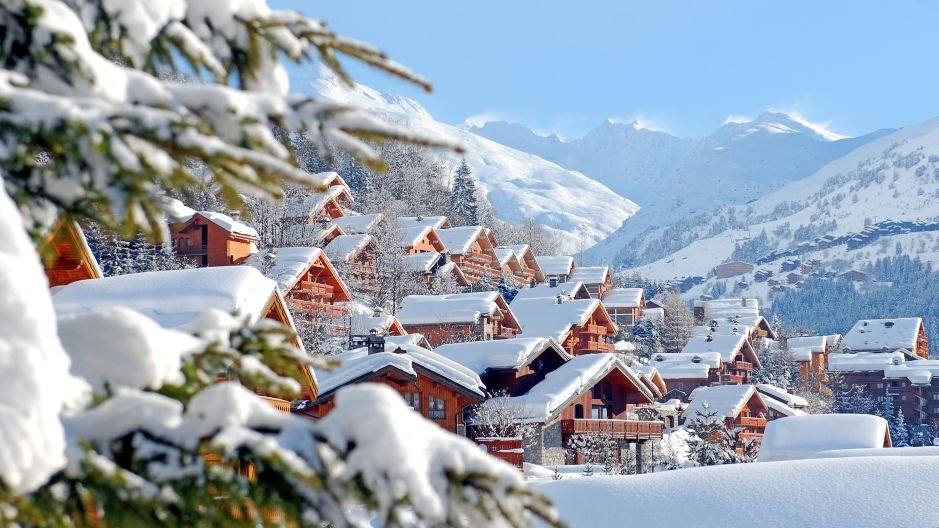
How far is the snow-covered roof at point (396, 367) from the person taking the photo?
3141 cm

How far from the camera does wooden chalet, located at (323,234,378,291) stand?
6188 cm

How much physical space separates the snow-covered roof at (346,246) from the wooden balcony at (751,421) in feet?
75.0

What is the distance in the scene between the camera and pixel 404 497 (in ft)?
9.74

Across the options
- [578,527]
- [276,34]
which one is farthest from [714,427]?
[276,34]

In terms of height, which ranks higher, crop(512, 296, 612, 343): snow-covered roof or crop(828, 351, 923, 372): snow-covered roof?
crop(512, 296, 612, 343): snow-covered roof

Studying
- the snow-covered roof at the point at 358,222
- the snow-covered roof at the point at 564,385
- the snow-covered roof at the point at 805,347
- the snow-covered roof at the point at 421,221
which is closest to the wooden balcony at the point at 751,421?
the snow-covered roof at the point at 564,385

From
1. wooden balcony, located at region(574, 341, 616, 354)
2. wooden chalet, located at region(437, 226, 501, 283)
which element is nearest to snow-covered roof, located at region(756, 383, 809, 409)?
wooden balcony, located at region(574, 341, 616, 354)

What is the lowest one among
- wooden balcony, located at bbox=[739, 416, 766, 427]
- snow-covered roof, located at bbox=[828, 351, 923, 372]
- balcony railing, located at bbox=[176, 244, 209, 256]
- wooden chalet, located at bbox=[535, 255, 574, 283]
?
wooden balcony, located at bbox=[739, 416, 766, 427]

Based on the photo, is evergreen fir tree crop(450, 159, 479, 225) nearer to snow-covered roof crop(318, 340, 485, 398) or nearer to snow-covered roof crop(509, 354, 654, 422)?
snow-covered roof crop(509, 354, 654, 422)

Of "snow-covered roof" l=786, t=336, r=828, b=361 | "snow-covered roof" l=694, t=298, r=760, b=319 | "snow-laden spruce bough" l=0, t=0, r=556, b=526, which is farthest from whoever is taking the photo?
"snow-covered roof" l=694, t=298, r=760, b=319

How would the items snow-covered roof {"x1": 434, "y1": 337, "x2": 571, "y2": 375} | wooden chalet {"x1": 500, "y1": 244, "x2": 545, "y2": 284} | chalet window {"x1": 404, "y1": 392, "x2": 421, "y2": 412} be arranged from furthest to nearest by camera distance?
wooden chalet {"x1": 500, "y1": 244, "x2": 545, "y2": 284} → snow-covered roof {"x1": 434, "y1": 337, "x2": 571, "y2": 375} → chalet window {"x1": 404, "y1": 392, "x2": 421, "y2": 412}

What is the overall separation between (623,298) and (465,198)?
18002 millimetres

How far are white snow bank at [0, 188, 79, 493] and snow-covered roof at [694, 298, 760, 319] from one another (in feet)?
375

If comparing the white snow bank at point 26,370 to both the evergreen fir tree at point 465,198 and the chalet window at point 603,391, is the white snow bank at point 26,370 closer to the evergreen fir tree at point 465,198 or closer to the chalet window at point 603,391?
the chalet window at point 603,391
